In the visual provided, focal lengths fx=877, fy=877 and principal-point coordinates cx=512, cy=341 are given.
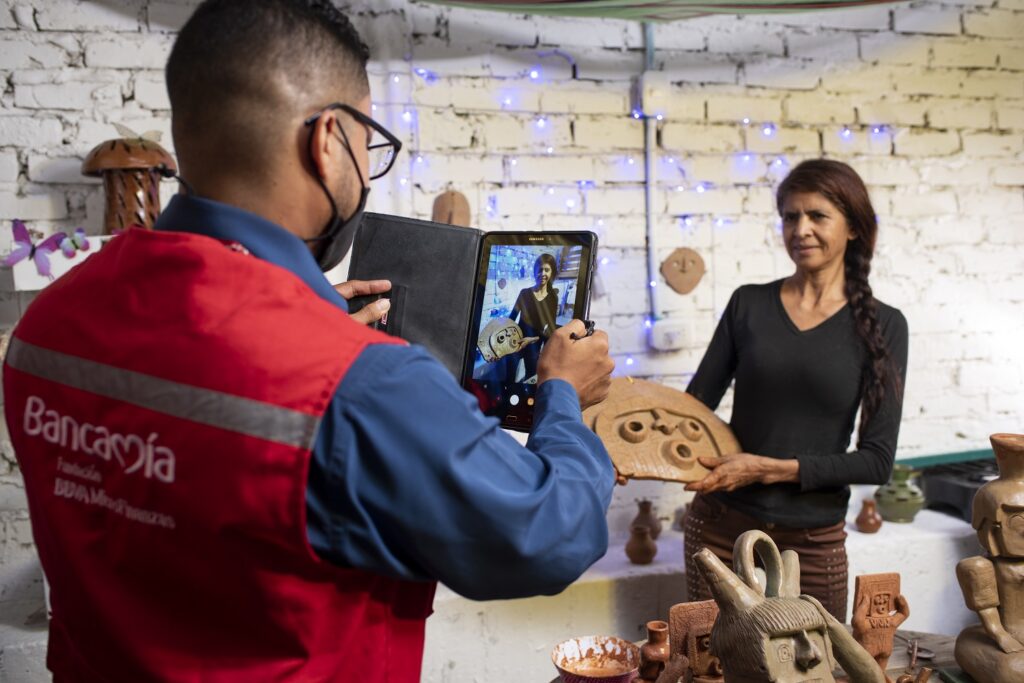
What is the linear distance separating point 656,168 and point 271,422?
2.47 metres

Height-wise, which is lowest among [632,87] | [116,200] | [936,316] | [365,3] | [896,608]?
[896,608]

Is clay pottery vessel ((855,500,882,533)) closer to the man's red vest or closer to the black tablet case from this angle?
the black tablet case

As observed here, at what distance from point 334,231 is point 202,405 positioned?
282 mm

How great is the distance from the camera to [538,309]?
1.37 meters

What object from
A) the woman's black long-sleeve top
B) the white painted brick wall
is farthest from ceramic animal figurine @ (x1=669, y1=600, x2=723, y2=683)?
the white painted brick wall

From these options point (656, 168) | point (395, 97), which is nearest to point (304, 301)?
point (395, 97)

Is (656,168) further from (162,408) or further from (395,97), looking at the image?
(162,408)

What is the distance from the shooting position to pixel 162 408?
788 millimetres

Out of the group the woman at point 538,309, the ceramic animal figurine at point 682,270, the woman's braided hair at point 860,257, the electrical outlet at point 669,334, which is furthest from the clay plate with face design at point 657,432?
the woman at point 538,309

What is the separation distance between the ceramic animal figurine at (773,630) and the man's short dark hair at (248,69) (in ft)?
3.09

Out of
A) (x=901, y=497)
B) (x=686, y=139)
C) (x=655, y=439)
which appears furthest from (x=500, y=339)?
(x=901, y=497)

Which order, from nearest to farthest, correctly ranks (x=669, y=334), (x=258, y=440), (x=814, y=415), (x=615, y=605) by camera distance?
(x=258, y=440), (x=814, y=415), (x=615, y=605), (x=669, y=334)

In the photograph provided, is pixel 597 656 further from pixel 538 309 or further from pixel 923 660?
pixel 538 309

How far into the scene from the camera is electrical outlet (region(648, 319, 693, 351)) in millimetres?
3008
